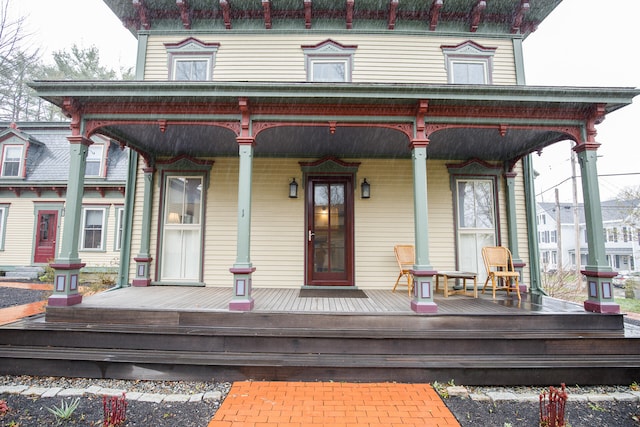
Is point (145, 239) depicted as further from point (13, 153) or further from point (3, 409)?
point (13, 153)

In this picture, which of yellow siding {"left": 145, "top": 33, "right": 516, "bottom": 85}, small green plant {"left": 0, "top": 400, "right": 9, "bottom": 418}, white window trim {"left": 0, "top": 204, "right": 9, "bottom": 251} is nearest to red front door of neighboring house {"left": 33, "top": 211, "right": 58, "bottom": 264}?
white window trim {"left": 0, "top": 204, "right": 9, "bottom": 251}

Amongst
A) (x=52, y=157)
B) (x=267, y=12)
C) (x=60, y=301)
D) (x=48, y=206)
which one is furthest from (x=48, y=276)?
(x=267, y=12)

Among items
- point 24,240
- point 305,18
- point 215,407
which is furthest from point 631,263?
point 24,240

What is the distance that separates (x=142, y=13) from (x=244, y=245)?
5.54 metres

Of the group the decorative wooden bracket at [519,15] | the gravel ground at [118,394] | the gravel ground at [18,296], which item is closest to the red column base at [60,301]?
the gravel ground at [118,394]

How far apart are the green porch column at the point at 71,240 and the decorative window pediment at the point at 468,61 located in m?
6.62

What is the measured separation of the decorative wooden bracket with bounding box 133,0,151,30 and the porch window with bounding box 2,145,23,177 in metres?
8.17

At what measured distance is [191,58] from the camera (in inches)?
253

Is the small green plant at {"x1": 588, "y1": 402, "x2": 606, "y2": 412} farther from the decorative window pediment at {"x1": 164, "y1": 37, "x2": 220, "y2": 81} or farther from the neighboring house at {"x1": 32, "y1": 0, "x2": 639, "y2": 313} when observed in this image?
the decorative window pediment at {"x1": 164, "y1": 37, "x2": 220, "y2": 81}

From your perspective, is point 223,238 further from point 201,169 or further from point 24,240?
point 24,240

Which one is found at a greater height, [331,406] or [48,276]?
[48,276]

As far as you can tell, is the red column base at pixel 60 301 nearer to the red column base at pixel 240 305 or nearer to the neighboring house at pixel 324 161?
the neighboring house at pixel 324 161

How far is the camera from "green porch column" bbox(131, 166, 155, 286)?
19.3 feet

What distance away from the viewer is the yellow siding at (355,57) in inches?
249
